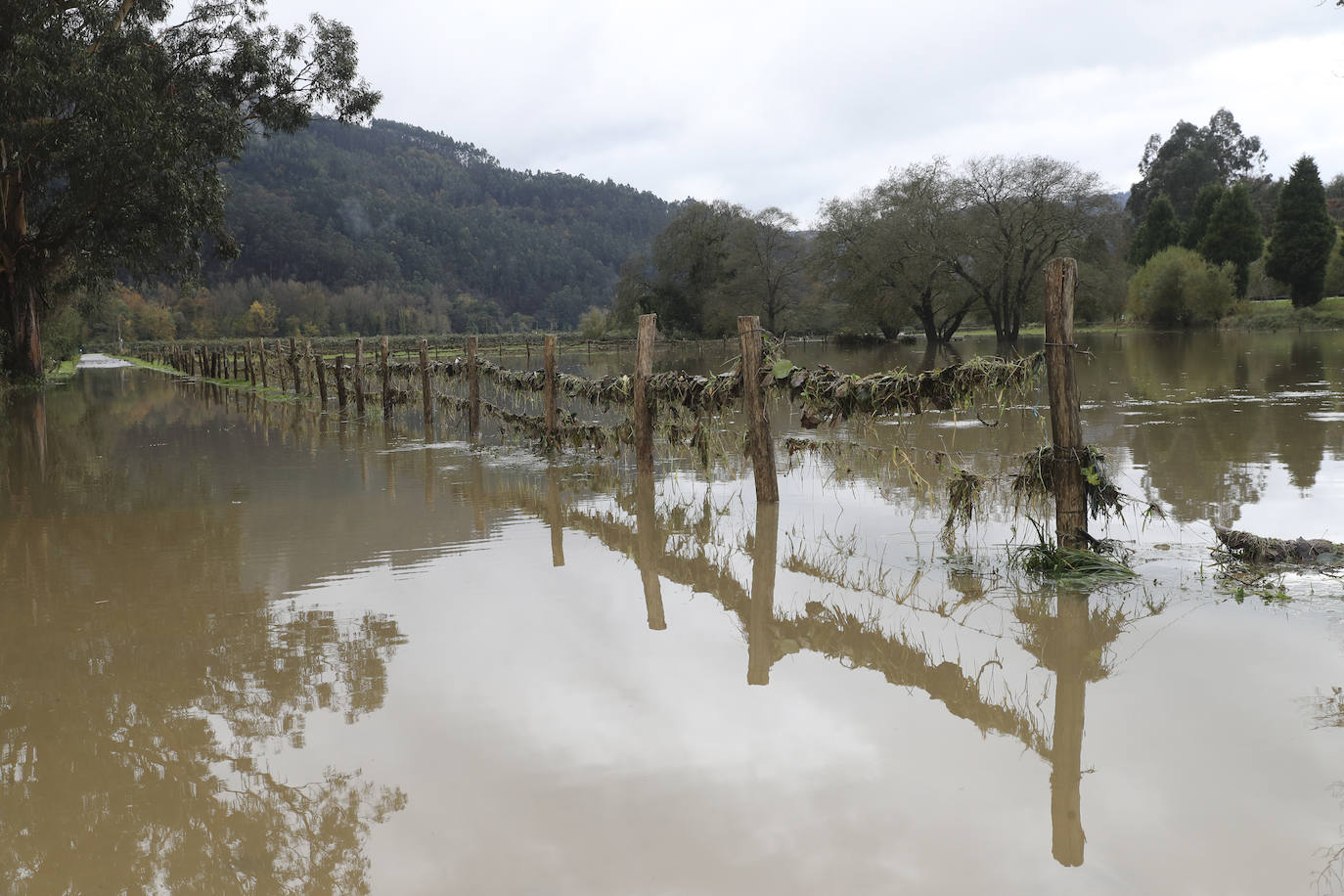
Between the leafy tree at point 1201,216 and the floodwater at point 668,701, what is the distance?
189 ft

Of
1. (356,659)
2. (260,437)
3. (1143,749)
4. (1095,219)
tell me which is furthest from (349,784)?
(1095,219)

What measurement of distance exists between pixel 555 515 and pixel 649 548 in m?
1.48

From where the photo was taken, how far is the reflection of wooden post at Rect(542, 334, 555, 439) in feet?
38.3

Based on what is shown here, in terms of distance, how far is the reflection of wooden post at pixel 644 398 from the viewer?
9633 millimetres

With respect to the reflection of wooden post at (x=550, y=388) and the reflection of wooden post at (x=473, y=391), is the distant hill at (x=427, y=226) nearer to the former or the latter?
the reflection of wooden post at (x=473, y=391)

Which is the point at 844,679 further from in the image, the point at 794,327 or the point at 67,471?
the point at 794,327

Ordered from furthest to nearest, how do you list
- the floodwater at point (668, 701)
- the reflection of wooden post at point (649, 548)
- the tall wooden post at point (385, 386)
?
the tall wooden post at point (385, 386)
the reflection of wooden post at point (649, 548)
the floodwater at point (668, 701)

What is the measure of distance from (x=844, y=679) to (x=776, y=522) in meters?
3.35

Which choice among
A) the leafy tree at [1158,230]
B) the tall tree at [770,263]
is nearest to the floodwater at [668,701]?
the tall tree at [770,263]

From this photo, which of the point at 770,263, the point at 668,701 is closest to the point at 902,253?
the point at 770,263

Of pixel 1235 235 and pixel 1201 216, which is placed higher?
pixel 1201 216

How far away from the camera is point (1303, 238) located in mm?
47375

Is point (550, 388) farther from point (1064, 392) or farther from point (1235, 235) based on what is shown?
point (1235, 235)

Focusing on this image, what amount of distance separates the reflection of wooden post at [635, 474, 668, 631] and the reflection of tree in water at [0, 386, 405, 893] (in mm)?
1406
